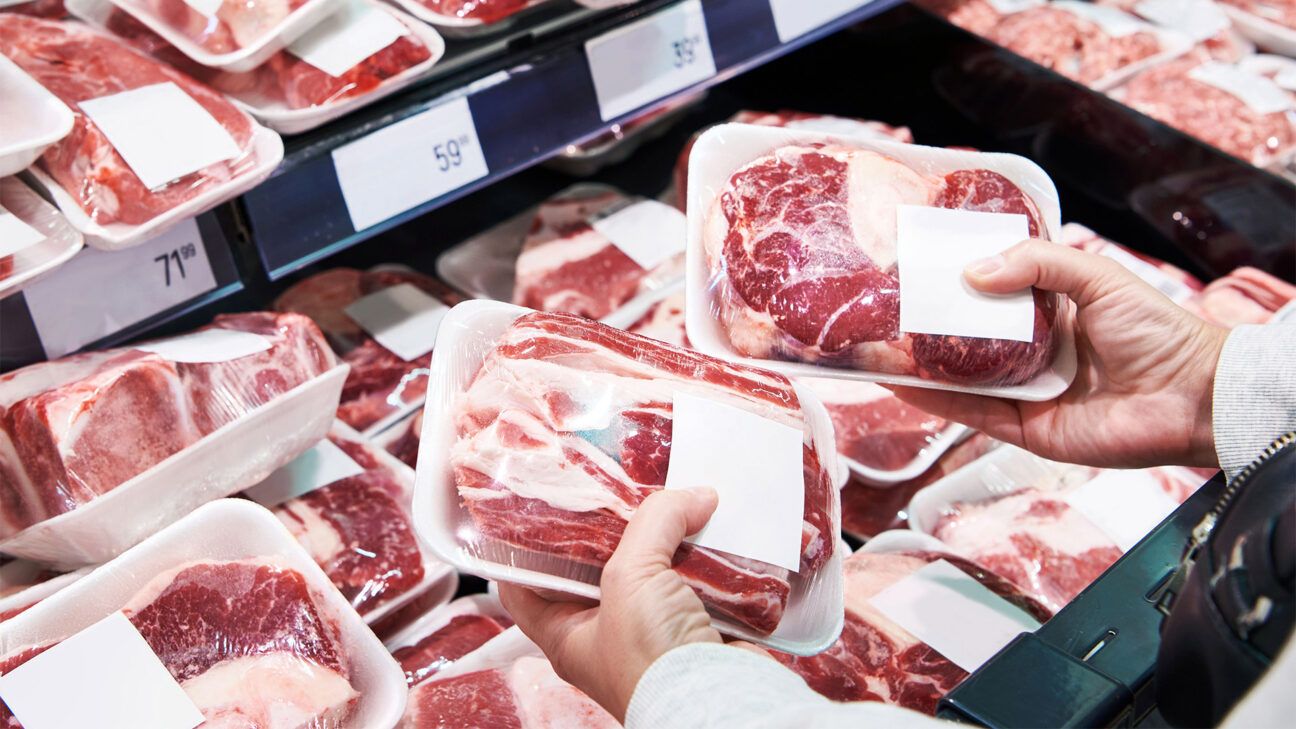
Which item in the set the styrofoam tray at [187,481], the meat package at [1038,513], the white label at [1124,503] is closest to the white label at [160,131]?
the styrofoam tray at [187,481]

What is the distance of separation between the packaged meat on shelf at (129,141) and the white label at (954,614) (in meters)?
1.27

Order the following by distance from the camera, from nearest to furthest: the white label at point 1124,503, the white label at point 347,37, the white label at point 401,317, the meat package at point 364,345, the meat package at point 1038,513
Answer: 1. the white label at point 347,37
2. the meat package at point 1038,513
3. the white label at point 1124,503
4. the meat package at point 364,345
5. the white label at point 401,317

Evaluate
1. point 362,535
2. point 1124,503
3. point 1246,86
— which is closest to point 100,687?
point 362,535

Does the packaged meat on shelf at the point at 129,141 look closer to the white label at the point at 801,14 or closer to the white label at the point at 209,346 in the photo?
the white label at the point at 209,346

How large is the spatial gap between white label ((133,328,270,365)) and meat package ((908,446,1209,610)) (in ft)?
4.20

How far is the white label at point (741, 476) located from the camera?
1.28 metres

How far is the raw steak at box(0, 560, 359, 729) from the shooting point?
133 cm

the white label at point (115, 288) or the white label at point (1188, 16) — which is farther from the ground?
the white label at point (115, 288)

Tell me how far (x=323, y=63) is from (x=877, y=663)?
137cm

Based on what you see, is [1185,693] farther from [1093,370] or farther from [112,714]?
[112,714]

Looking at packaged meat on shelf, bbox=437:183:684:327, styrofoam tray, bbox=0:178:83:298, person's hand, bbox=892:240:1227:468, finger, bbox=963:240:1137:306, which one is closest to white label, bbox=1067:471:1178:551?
person's hand, bbox=892:240:1227:468

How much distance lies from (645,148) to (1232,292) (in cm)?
164

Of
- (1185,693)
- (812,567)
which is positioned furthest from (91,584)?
(1185,693)

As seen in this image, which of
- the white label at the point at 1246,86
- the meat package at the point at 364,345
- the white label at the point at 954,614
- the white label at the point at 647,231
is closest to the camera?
the white label at the point at 954,614
